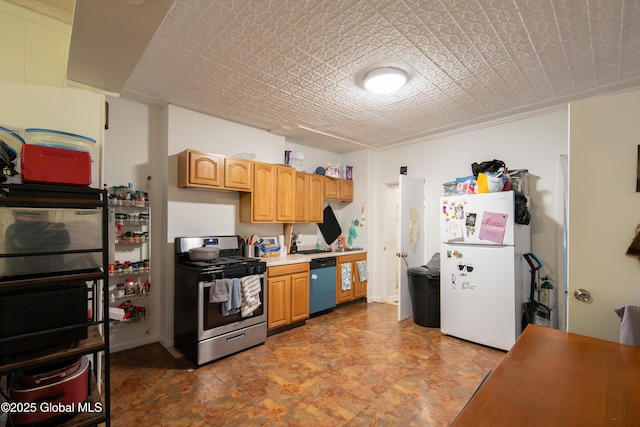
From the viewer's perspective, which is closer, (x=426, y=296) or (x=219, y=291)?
(x=219, y=291)

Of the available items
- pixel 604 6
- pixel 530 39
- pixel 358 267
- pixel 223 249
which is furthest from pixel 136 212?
pixel 604 6

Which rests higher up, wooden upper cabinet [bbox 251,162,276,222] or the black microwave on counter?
wooden upper cabinet [bbox 251,162,276,222]

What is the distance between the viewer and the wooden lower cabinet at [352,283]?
14.4 feet

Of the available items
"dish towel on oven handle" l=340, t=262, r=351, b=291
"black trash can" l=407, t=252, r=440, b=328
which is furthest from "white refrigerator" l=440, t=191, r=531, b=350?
"dish towel on oven handle" l=340, t=262, r=351, b=291

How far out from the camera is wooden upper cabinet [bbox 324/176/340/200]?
4.73m

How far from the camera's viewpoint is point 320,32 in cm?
195

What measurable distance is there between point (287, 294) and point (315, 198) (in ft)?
5.37

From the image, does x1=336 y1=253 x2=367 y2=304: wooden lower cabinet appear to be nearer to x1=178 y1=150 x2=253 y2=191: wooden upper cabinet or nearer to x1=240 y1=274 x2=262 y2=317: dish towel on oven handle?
x1=240 y1=274 x2=262 y2=317: dish towel on oven handle

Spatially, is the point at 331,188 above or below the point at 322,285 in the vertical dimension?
above

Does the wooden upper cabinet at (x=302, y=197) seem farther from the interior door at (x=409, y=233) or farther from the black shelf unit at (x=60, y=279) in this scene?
the black shelf unit at (x=60, y=279)

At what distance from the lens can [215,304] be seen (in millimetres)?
2814

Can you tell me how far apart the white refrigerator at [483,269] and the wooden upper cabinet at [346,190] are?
1884mm

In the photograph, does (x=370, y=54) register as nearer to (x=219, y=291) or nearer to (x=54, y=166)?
(x=54, y=166)

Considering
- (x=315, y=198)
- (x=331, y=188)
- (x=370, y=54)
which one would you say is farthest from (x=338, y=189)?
(x=370, y=54)
